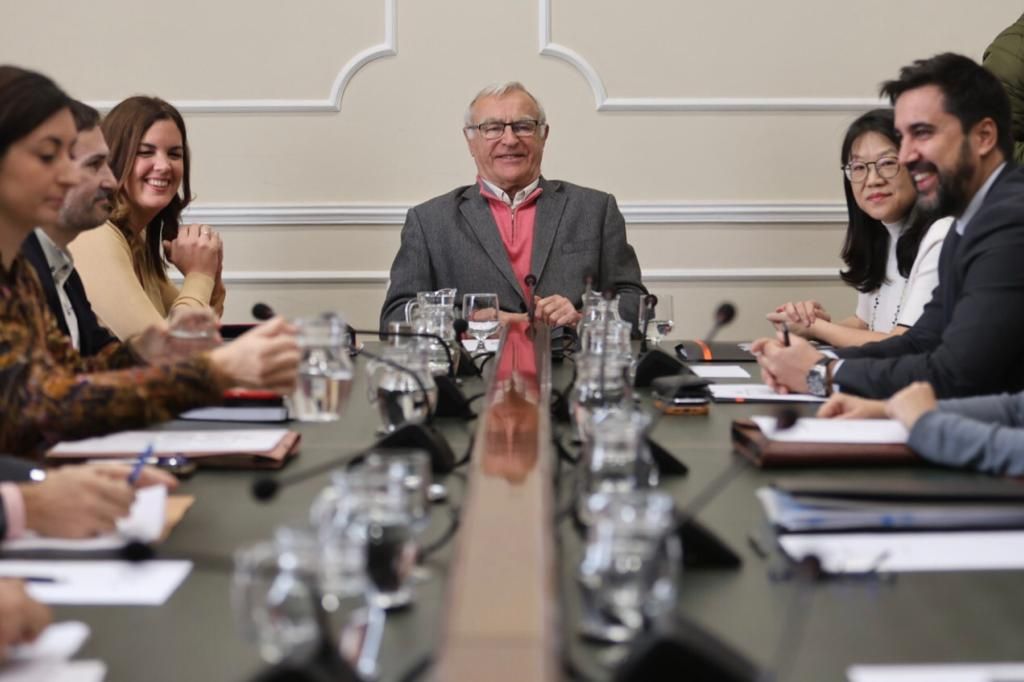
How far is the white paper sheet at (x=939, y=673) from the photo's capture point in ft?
3.27

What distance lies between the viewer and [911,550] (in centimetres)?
131

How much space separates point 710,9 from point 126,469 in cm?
318

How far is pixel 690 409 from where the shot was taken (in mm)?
2092

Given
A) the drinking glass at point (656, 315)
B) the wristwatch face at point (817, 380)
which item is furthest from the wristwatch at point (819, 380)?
the drinking glass at point (656, 315)

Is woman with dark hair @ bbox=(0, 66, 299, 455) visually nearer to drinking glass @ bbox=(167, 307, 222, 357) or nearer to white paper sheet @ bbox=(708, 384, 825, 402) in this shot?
drinking glass @ bbox=(167, 307, 222, 357)

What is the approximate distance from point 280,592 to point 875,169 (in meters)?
2.61

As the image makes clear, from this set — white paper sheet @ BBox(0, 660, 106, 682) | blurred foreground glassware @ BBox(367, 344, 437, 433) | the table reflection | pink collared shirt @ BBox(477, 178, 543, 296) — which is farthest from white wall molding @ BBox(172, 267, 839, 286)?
white paper sheet @ BBox(0, 660, 106, 682)

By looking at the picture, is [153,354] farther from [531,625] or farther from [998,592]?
[998,592]

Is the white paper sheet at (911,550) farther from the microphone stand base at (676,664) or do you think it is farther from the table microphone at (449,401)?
the table microphone at (449,401)

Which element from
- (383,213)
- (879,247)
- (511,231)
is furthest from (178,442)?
(383,213)

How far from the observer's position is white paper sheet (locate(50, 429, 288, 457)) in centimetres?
171

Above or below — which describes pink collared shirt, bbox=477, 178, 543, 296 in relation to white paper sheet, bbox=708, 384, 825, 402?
above

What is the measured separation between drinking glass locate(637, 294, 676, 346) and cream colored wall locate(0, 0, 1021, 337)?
132 cm

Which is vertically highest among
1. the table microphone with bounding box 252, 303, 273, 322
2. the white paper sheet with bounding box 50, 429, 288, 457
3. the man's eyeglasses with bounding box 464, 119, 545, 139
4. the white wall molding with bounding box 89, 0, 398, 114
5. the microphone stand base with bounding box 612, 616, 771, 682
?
the white wall molding with bounding box 89, 0, 398, 114
